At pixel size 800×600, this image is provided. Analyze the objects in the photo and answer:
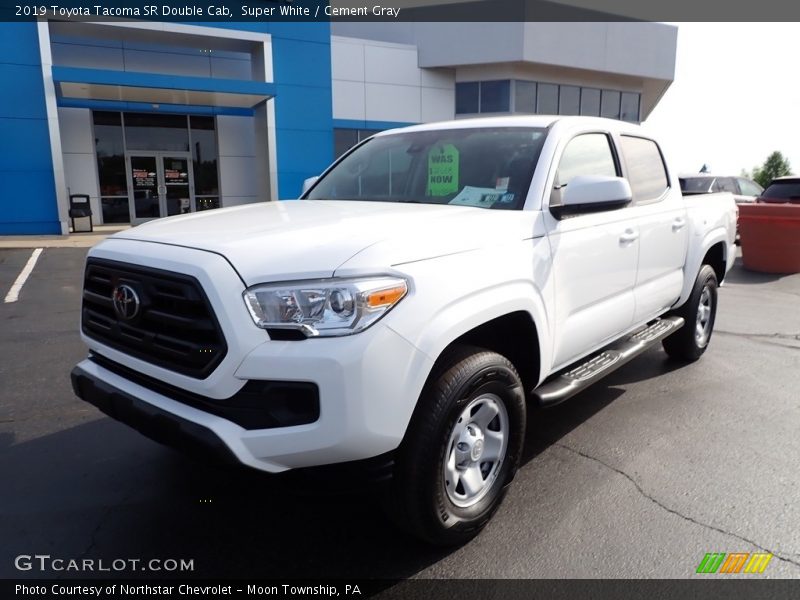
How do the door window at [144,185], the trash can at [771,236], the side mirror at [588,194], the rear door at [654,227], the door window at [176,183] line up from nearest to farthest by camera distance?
the side mirror at [588,194]
the rear door at [654,227]
the trash can at [771,236]
the door window at [144,185]
the door window at [176,183]

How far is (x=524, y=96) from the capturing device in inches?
958

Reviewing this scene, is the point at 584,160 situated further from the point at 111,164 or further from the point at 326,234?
the point at 111,164

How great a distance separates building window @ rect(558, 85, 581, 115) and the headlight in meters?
25.4

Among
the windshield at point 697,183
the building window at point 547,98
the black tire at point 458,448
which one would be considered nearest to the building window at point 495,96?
the building window at point 547,98

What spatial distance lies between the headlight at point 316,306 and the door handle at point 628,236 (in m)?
2.21

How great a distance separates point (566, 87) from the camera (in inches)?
1005

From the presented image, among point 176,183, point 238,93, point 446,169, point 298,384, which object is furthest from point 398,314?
point 176,183

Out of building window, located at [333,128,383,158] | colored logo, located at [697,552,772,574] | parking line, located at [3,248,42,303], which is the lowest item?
colored logo, located at [697,552,772,574]

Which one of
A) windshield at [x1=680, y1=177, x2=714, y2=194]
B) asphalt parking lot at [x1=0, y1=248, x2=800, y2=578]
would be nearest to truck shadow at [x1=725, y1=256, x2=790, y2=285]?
windshield at [x1=680, y1=177, x2=714, y2=194]

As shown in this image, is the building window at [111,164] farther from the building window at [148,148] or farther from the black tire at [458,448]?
the black tire at [458,448]

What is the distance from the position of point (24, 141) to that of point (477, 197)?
1672 centimetres

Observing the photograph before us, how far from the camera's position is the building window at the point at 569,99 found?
2541 cm

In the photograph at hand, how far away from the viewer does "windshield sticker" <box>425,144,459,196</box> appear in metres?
3.53

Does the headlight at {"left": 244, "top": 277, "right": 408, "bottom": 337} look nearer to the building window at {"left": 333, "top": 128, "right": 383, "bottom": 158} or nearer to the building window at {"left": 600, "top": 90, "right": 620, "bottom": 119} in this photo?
the building window at {"left": 333, "top": 128, "right": 383, "bottom": 158}
